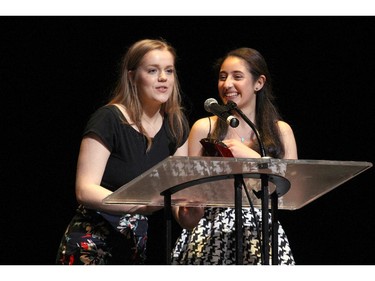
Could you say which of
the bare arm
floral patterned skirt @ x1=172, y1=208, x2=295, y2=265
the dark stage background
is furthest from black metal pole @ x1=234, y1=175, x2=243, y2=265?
the dark stage background

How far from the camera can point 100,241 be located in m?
2.91

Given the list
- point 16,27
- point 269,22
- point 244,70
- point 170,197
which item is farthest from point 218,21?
point 170,197

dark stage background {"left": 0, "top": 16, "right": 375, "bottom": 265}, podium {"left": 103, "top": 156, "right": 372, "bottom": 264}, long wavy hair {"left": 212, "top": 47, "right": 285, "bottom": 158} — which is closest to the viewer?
podium {"left": 103, "top": 156, "right": 372, "bottom": 264}

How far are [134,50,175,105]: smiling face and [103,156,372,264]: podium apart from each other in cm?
57

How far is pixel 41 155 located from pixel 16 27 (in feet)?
2.25

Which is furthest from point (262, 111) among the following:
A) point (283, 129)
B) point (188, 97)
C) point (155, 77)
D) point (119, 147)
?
point (119, 147)

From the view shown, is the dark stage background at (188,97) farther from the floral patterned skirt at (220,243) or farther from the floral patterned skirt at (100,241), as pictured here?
the floral patterned skirt at (100,241)

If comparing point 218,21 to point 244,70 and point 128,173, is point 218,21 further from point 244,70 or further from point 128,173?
point 128,173

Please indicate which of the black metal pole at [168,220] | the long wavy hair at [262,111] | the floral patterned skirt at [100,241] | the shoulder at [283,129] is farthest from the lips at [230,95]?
the black metal pole at [168,220]

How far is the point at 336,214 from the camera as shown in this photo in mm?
4625

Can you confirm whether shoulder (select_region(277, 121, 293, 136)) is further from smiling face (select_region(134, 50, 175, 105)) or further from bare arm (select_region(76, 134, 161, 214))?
bare arm (select_region(76, 134, 161, 214))

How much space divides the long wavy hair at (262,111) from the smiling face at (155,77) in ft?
2.05

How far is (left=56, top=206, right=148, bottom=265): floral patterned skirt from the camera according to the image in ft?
9.47

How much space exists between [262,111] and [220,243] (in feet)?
→ 2.34
